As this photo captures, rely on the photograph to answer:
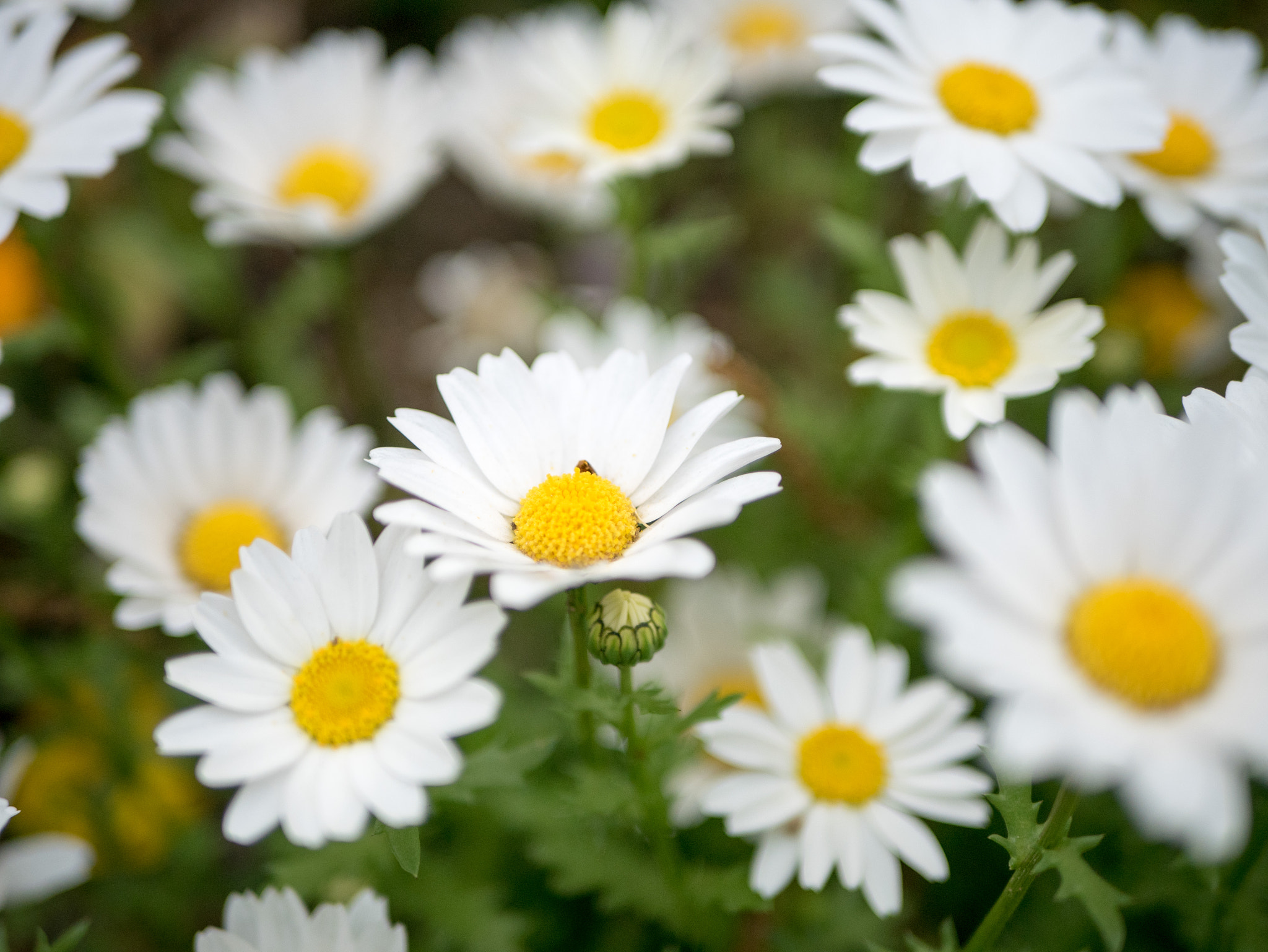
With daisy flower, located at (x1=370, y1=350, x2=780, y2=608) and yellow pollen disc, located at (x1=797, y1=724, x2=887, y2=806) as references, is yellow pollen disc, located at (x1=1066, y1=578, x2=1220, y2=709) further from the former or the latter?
yellow pollen disc, located at (x1=797, y1=724, x2=887, y2=806)

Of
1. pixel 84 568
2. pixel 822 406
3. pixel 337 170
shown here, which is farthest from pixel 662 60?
pixel 84 568

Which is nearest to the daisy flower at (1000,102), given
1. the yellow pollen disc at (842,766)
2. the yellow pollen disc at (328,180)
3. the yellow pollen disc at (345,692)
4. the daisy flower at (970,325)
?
the daisy flower at (970,325)

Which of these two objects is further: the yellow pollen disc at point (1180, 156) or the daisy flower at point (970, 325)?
the yellow pollen disc at point (1180, 156)

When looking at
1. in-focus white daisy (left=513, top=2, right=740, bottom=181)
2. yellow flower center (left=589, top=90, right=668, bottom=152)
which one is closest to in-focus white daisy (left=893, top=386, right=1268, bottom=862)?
in-focus white daisy (left=513, top=2, right=740, bottom=181)

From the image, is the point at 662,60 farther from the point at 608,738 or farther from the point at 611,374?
the point at 608,738

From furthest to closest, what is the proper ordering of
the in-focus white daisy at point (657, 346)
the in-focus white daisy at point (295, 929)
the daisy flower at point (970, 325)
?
the in-focus white daisy at point (657, 346) < the daisy flower at point (970, 325) < the in-focus white daisy at point (295, 929)

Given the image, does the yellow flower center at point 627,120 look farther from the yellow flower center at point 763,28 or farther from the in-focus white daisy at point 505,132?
the yellow flower center at point 763,28
